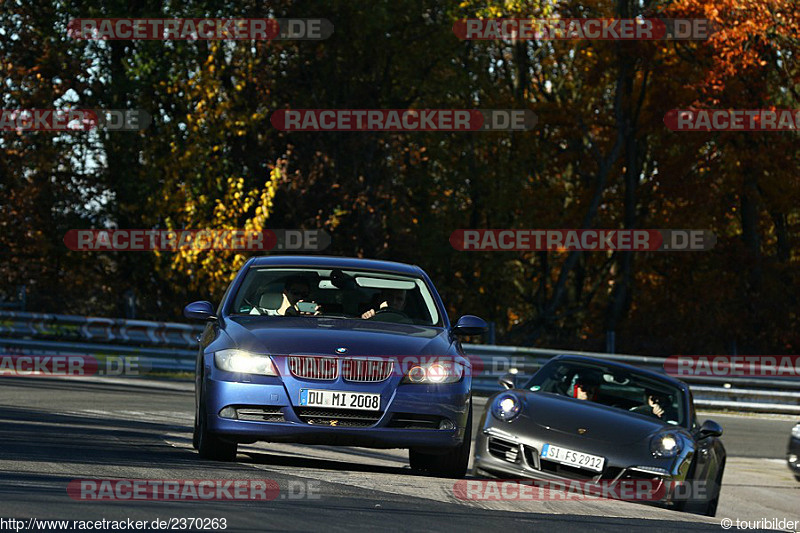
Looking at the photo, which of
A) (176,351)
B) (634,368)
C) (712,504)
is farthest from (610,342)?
(712,504)

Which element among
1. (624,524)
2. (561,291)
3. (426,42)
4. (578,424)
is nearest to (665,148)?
(561,291)

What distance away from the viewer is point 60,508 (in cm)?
722

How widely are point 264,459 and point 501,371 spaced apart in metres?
15.7

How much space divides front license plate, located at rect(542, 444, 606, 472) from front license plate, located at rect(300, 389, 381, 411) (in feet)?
7.39

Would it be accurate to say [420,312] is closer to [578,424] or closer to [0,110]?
[578,424]
